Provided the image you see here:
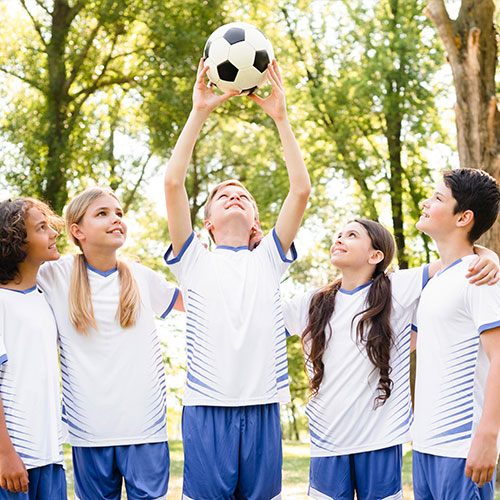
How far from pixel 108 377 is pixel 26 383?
0.43 metres

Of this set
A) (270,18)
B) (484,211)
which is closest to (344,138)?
(270,18)

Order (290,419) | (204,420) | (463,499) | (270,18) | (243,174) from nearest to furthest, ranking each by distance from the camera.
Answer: (463,499) < (204,420) < (270,18) < (243,174) < (290,419)

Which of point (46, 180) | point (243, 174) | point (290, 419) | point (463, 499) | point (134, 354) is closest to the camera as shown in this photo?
point (463, 499)

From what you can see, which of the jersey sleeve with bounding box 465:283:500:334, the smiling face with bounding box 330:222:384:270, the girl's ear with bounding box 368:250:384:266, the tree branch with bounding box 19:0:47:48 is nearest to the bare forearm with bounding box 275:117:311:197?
the smiling face with bounding box 330:222:384:270

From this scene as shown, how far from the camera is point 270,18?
66.2 ft

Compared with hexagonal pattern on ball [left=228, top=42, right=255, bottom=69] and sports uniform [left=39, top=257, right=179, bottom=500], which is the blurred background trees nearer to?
hexagonal pattern on ball [left=228, top=42, right=255, bottom=69]

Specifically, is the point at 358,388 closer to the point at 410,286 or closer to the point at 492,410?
the point at 410,286

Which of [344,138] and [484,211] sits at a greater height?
[344,138]

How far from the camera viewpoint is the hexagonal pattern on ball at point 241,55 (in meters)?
4.00

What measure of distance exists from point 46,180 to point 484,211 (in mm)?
13435

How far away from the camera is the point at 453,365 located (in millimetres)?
3486

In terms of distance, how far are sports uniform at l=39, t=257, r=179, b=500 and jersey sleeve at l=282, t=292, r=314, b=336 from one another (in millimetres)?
930

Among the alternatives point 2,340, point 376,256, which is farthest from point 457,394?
point 2,340

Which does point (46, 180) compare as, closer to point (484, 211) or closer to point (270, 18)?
point (270, 18)
